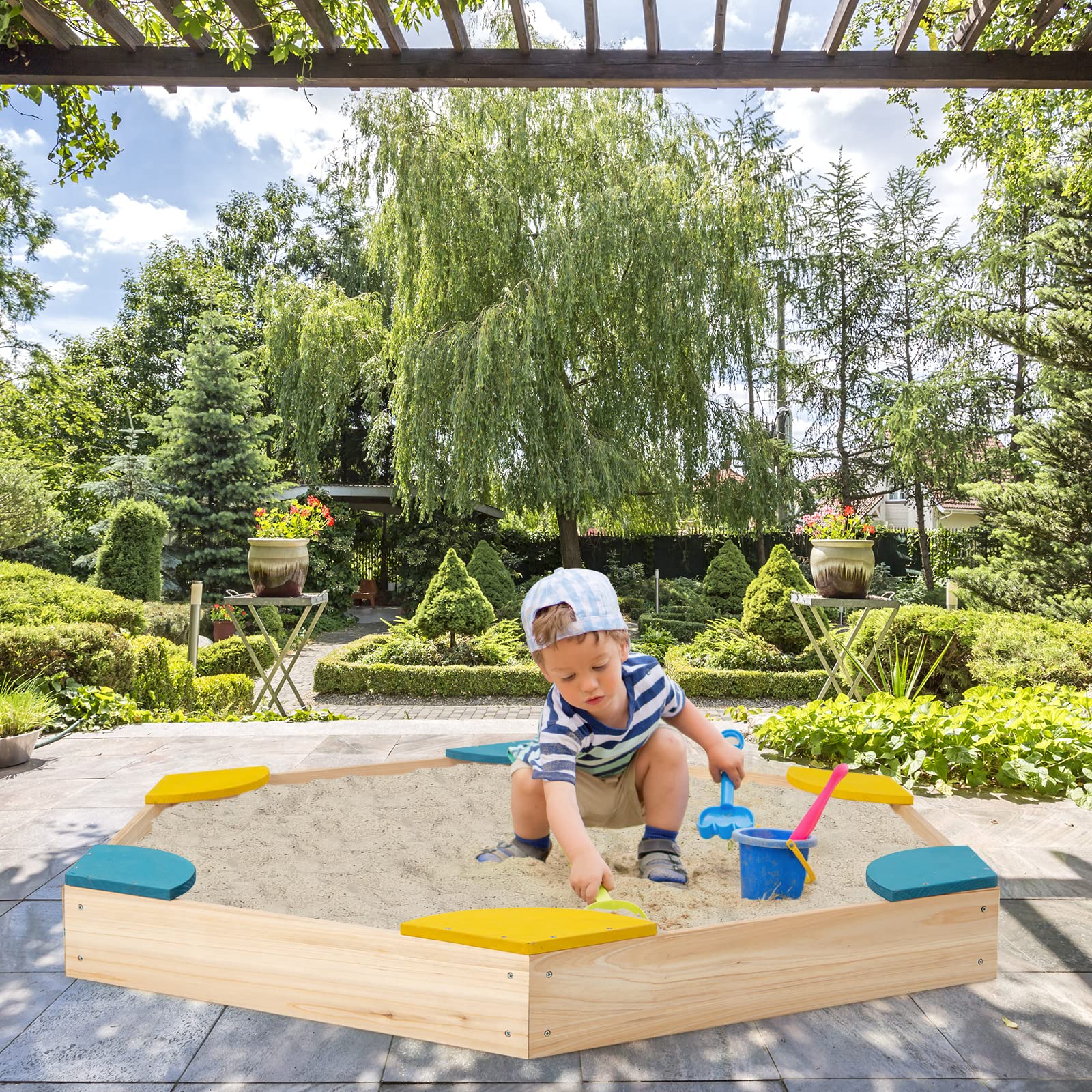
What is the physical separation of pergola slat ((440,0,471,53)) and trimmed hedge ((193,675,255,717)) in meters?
5.68

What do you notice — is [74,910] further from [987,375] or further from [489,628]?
[987,375]

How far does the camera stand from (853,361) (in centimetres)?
1766

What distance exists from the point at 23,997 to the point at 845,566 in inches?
233

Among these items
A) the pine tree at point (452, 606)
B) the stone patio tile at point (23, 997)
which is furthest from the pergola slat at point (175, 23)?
the pine tree at point (452, 606)

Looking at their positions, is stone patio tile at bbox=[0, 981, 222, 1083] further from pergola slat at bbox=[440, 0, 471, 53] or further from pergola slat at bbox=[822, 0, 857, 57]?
pergola slat at bbox=[822, 0, 857, 57]

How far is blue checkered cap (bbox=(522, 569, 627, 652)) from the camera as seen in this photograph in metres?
2.07

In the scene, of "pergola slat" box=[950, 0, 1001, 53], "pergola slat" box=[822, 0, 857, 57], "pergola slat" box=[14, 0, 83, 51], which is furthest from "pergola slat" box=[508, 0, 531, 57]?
"pergola slat" box=[14, 0, 83, 51]

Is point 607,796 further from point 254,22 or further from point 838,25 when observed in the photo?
point 254,22

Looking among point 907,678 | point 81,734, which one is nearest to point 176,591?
point 81,734

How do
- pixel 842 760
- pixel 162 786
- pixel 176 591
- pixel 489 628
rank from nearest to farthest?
pixel 162 786, pixel 842 760, pixel 489 628, pixel 176 591

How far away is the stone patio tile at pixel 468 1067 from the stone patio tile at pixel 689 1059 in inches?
2.2

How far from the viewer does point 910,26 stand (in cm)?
284

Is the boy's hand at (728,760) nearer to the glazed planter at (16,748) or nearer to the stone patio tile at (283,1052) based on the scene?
the stone patio tile at (283,1052)

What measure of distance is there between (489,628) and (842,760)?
6.86 m
